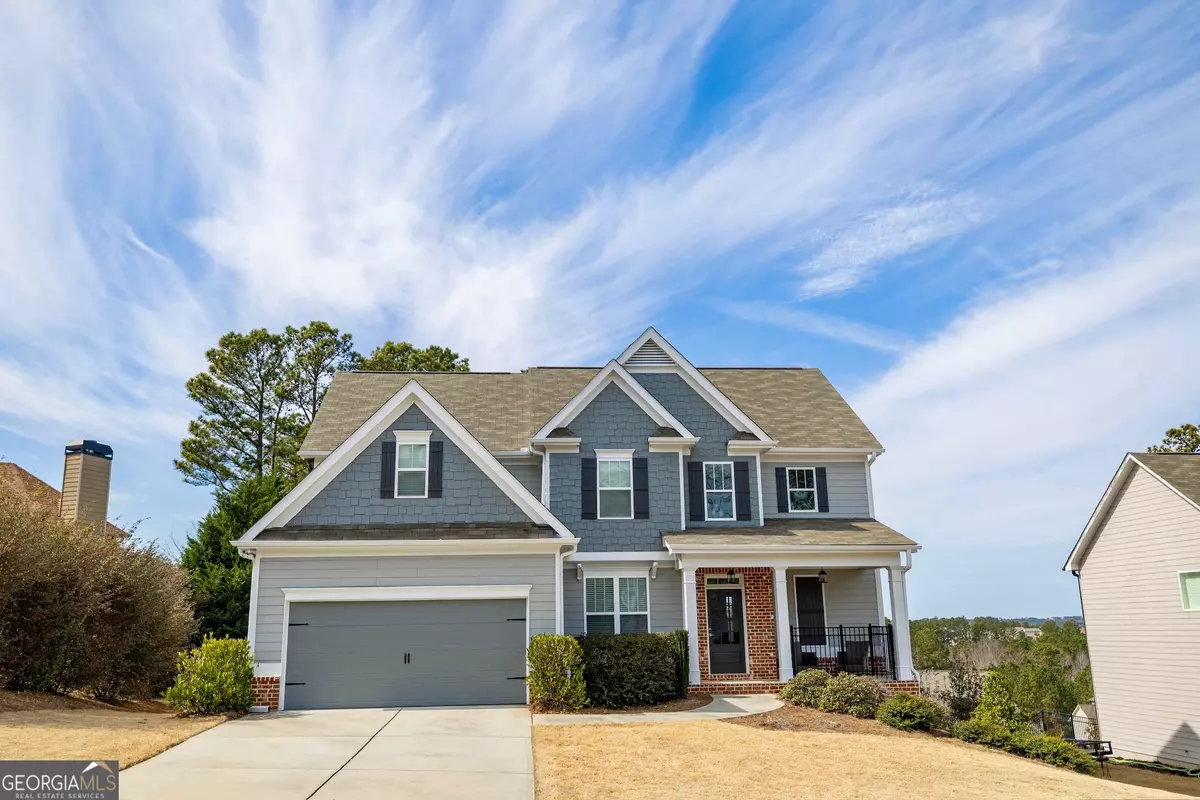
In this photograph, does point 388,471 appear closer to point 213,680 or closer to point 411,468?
point 411,468

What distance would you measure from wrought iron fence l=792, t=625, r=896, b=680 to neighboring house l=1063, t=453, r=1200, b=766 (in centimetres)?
673

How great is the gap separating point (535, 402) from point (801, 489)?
7547 mm

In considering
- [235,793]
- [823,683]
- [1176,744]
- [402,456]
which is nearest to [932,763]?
[823,683]

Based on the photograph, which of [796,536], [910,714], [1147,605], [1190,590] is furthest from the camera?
[1147,605]

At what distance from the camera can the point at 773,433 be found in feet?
76.8

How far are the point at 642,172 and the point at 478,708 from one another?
1085 centimetres

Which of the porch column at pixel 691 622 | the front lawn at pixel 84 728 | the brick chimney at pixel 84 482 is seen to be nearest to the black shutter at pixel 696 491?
the porch column at pixel 691 622

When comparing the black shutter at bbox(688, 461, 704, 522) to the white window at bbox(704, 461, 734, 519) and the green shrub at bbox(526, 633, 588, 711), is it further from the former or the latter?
the green shrub at bbox(526, 633, 588, 711)

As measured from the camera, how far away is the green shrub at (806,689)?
56.2 feet

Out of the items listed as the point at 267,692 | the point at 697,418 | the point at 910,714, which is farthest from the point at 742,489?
the point at 267,692

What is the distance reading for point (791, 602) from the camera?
2214 centimetres

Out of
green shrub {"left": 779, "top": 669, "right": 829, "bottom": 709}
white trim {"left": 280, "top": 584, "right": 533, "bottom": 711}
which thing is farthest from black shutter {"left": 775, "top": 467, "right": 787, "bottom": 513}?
white trim {"left": 280, "top": 584, "right": 533, "bottom": 711}

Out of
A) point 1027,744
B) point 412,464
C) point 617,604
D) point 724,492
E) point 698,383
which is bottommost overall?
point 1027,744

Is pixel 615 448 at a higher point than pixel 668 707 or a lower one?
higher
